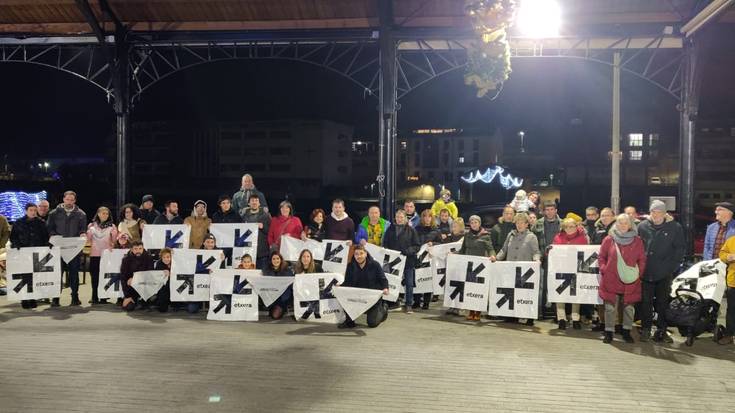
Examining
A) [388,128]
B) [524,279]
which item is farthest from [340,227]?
[388,128]

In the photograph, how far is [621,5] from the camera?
12258mm

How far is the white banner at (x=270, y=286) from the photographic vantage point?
9.12 meters

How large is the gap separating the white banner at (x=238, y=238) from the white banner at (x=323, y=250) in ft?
1.77

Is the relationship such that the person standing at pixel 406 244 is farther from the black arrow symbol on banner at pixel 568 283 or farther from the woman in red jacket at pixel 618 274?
the woman in red jacket at pixel 618 274

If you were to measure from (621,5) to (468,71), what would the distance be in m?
3.83

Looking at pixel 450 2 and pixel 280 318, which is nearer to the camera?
pixel 280 318

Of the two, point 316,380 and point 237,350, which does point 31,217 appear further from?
point 316,380

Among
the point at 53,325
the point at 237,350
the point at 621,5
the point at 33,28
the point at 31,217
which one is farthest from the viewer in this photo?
the point at 33,28

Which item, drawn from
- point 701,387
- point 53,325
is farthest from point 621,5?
point 53,325

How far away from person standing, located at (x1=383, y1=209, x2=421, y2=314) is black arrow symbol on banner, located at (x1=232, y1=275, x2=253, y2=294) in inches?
96.9

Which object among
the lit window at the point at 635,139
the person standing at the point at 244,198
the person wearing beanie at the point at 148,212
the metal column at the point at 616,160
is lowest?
the person wearing beanie at the point at 148,212

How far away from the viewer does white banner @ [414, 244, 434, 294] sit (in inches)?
405

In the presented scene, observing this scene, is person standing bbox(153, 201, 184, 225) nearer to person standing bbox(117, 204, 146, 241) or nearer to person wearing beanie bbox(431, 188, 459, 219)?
person standing bbox(117, 204, 146, 241)

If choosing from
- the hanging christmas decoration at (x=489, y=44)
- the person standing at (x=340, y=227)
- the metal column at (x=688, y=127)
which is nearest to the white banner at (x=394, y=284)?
the person standing at (x=340, y=227)
